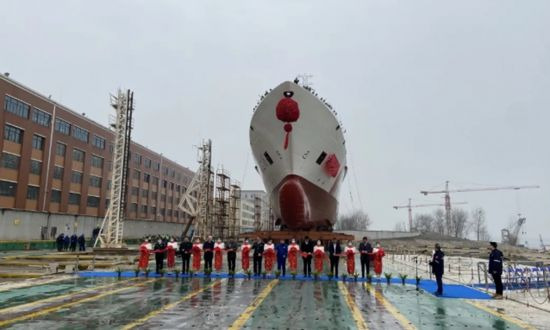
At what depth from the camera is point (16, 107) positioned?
117 feet

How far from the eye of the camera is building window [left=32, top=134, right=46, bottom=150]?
38.2 metres

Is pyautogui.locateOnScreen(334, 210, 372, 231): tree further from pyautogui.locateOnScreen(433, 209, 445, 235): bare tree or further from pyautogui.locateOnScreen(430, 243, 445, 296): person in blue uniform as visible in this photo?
pyautogui.locateOnScreen(430, 243, 445, 296): person in blue uniform

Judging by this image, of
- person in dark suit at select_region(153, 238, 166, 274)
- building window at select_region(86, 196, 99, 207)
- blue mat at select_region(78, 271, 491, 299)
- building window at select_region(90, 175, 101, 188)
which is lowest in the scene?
blue mat at select_region(78, 271, 491, 299)

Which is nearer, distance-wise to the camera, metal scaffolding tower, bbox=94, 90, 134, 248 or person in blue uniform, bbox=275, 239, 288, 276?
person in blue uniform, bbox=275, 239, 288, 276

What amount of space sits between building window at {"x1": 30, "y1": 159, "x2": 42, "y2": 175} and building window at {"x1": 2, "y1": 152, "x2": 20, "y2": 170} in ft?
6.39

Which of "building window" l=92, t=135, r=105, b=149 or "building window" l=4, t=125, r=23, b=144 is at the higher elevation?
"building window" l=92, t=135, r=105, b=149

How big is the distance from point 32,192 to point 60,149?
6196mm

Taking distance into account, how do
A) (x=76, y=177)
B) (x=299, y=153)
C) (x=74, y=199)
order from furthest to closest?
1. (x=76, y=177)
2. (x=74, y=199)
3. (x=299, y=153)

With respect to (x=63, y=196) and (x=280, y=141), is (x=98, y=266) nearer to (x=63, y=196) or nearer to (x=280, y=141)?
(x=280, y=141)

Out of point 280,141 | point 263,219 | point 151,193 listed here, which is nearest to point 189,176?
point 151,193

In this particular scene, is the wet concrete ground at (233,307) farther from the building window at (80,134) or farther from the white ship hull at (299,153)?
the building window at (80,134)

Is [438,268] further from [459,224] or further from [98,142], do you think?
[459,224]

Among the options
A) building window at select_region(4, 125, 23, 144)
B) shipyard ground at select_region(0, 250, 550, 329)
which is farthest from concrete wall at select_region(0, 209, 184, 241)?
shipyard ground at select_region(0, 250, 550, 329)

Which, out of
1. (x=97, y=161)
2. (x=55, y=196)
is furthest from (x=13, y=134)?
(x=97, y=161)
